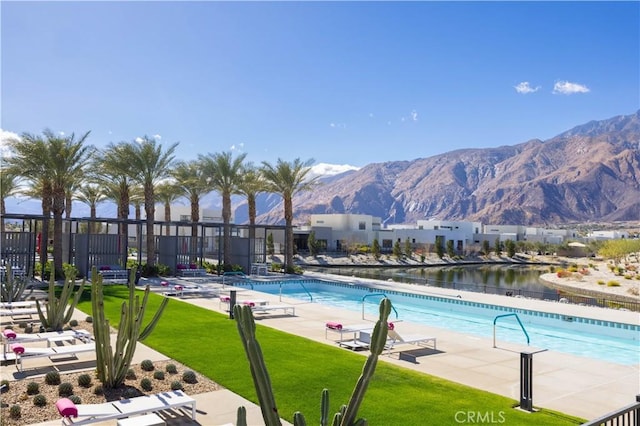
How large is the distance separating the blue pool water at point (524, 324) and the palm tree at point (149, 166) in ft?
33.4

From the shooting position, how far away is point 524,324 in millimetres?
19375

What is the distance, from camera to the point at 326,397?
459cm

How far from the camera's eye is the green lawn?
8.11m

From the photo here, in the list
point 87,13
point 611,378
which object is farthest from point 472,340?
point 87,13

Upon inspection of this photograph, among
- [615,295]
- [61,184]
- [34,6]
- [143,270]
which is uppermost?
[34,6]

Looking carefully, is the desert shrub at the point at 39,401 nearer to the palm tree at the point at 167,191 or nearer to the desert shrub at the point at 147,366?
the desert shrub at the point at 147,366

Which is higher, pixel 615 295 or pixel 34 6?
pixel 34 6

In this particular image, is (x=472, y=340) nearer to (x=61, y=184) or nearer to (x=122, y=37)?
(x=122, y=37)

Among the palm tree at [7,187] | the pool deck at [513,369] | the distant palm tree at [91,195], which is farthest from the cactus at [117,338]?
the distant palm tree at [91,195]

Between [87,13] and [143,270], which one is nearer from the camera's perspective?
[87,13]

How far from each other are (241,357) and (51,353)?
368cm

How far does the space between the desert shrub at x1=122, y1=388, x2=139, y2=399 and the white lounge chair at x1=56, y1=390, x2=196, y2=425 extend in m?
1.03

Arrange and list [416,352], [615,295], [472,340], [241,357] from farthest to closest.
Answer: [615,295], [472,340], [416,352], [241,357]

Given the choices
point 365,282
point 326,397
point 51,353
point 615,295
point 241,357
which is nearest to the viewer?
point 326,397
